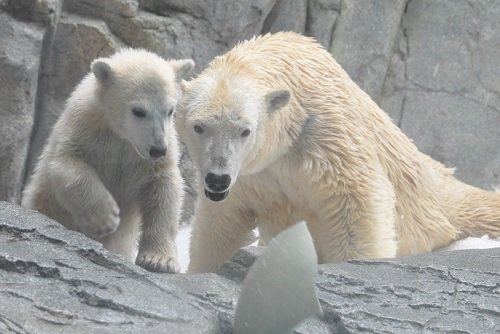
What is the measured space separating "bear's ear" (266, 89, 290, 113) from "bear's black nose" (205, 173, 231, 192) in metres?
0.55

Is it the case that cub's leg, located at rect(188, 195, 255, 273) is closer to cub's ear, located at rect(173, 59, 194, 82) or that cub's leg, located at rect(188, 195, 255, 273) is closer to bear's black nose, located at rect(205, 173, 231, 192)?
cub's ear, located at rect(173, 59, 194, 82)

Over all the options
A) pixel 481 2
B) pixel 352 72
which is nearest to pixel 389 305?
pixel 352 72

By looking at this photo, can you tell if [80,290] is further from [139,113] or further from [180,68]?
[180,68]

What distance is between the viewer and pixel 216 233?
4535 millimetres

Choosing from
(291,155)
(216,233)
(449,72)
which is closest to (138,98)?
(291,155)

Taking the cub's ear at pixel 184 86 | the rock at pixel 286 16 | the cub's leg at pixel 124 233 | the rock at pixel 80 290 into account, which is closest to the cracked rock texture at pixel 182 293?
the rock at pixel 80 290

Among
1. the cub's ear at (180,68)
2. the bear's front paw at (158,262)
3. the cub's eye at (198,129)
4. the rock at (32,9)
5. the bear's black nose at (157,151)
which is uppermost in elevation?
the rock at (32,9)

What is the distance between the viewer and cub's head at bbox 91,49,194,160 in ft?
12.2

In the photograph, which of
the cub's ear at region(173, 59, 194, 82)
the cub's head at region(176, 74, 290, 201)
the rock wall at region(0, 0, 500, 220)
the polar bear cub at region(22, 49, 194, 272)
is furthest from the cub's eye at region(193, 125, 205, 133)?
the rock wall at region(0, 0, 500, 220)

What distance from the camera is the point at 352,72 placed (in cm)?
681

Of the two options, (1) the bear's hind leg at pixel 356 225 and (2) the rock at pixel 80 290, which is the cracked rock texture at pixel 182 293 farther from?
(1) the bear's hind leg at pixel 356 225

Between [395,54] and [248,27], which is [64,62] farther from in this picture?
[395,54]

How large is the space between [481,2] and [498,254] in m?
3.74

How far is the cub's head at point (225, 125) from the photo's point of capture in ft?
11.9
